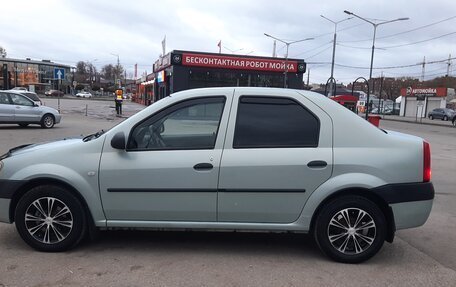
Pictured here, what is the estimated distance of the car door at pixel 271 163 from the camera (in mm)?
4195

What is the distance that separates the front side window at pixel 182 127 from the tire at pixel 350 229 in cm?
137

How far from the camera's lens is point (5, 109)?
17.2m

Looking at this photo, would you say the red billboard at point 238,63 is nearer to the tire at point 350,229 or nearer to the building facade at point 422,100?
the tire at point 350,229

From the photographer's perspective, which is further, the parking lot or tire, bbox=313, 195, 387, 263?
tire, bbox=313, 195, 387, 263

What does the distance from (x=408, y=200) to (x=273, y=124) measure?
1.54 metres

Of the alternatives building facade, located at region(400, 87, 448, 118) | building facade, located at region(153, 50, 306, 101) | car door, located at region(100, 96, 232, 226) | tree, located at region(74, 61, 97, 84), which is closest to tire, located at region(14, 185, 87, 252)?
car door, located at region(100, 96, 232, 226)

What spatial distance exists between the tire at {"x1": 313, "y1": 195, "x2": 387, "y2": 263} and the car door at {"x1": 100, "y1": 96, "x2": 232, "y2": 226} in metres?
1.13

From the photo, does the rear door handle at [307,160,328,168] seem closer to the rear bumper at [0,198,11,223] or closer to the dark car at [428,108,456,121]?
the rear bumper at [0,198,11,223]

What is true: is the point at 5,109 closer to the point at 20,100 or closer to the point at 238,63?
the point at 20,100

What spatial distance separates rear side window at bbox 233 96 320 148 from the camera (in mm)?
4305

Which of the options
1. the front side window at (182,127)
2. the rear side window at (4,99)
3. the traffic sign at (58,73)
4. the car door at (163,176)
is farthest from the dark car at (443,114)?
the car door at (163,176)

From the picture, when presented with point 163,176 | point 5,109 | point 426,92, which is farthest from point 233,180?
point 426,92

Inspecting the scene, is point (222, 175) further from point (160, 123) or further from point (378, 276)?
point (378, 276)

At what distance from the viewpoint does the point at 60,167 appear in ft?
13.9
